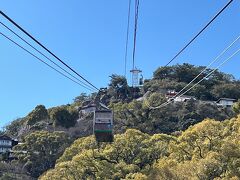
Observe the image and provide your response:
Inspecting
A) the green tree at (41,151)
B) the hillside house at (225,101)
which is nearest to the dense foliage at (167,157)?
the green tree at (41,151)

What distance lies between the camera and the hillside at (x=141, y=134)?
33.3 meters

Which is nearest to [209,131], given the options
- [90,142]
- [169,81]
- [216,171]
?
[216,171]

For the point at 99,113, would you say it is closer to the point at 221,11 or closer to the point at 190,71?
the point at 221,11

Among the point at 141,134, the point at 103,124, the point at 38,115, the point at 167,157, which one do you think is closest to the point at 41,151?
the point at 38,115

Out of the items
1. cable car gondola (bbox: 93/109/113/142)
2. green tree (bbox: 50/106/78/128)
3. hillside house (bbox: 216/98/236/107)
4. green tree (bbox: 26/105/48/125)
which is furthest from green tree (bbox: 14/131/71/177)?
cable car gondola (bbox: 93/109/113/142)

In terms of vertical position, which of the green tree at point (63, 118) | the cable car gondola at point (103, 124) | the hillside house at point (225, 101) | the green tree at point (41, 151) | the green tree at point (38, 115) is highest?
the hillside house at point (225, 101)

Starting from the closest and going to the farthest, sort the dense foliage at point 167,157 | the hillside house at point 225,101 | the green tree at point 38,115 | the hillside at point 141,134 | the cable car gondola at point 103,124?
1. the cable car gondola at point 103,124
2. the dense foliage at point 167,157
3. the hillside at point 141,134
4. the green tree at point 38,115
5. the hillside house at point 225,101

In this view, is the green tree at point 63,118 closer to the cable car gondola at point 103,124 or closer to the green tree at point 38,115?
the green tree at point 38,115

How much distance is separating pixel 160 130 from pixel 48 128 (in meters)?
17.9

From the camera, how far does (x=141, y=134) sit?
3931cm

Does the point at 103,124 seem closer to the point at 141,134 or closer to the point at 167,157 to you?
the point at 167,157

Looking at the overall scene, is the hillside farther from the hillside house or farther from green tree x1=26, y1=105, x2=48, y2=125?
the hillside house

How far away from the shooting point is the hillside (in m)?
33.3

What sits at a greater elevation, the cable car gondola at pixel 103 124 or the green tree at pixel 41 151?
the green tree at pixel 41 151
